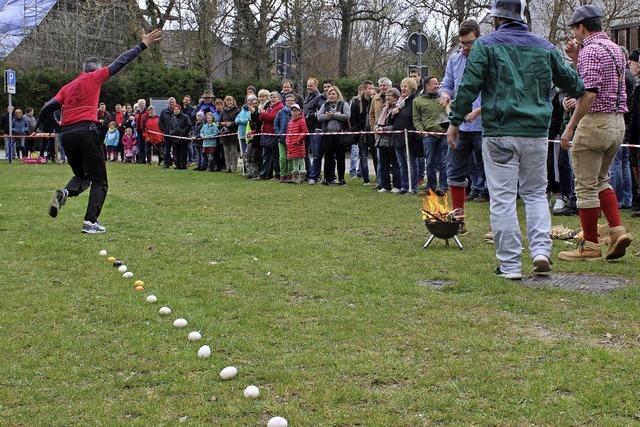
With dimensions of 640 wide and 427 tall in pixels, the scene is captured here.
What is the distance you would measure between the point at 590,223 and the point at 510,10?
2162 millimetres

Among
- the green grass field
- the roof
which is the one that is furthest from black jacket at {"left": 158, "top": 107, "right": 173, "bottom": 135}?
the roof

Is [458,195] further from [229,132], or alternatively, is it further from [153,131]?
[153,131]

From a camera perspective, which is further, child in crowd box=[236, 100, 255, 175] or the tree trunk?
the tree trunk

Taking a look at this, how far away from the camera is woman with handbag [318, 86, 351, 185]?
15.4 meters

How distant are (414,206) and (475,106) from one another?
3.42 m

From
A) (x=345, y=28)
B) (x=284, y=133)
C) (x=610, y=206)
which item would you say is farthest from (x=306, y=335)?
(x=345, y=28)

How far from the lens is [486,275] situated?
646cm

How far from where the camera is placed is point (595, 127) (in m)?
6.95

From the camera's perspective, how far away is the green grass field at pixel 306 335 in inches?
144

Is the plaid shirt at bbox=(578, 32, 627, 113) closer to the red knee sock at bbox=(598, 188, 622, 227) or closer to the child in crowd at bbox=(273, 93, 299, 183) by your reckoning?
the red knee sock at bbox=(598, 188, 622, 227)

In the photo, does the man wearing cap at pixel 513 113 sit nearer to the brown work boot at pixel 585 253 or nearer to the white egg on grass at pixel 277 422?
the brown work boot at pixel 585 253

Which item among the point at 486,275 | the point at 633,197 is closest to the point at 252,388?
the point at 486,275

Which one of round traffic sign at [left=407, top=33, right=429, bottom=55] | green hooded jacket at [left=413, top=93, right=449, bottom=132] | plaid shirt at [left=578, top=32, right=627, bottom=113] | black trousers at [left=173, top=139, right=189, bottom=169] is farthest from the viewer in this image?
black trousers at [left=173, top=139, right=189, bottom=169]

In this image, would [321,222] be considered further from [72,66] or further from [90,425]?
[72,66]
